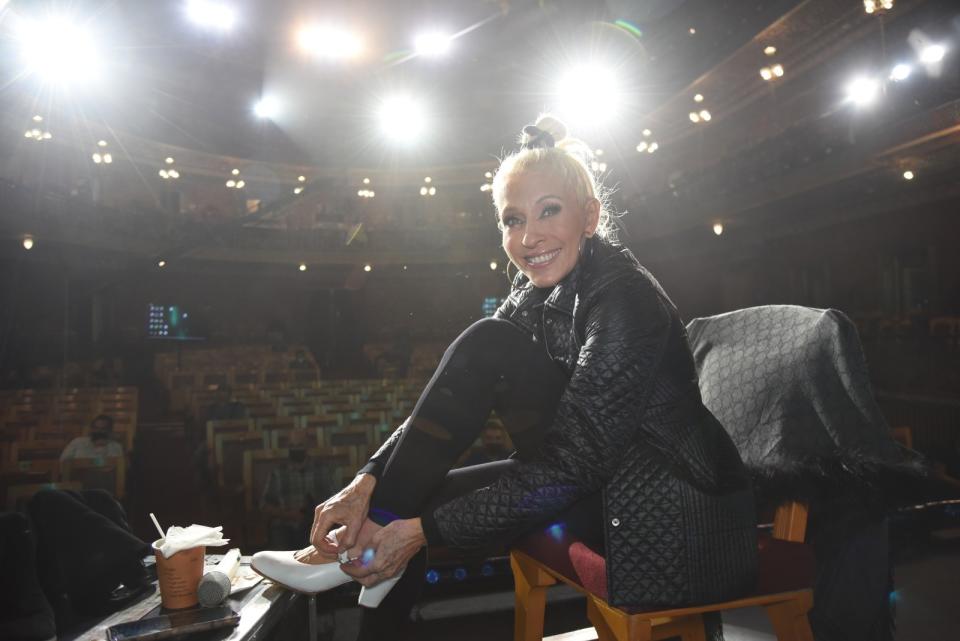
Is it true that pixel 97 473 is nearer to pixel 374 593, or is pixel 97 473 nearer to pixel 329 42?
pixel 374 593

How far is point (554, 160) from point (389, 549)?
74 cm

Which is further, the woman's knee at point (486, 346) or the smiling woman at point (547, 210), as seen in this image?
the smiling woman at point (547, 210)

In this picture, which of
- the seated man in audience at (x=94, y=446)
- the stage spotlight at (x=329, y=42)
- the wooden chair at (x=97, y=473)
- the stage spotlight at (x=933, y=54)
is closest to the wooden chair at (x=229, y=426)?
the seated man in audience at (x=94, y=446)

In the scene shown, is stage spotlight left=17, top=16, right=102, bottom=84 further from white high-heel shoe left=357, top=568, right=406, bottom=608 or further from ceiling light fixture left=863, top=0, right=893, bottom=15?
ceiling light fixture left=863, top=0, right=893, bottom=15

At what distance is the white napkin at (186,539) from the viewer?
4.02 ft

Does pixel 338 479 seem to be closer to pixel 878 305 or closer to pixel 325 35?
pixel 878 305

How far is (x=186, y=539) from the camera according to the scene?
4.10 ft

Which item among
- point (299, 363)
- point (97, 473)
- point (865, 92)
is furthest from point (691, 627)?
point (299, 363)

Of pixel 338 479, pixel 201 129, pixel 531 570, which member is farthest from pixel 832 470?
pixel 201 129

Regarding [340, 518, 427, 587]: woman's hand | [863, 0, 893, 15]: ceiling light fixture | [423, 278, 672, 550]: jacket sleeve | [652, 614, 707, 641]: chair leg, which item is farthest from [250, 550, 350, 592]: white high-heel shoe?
[863, 0, 893, 15]: ceiling light fixture

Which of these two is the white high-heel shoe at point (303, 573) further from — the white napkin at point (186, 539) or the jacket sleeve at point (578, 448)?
the jacket sleeve at point (578, 448)

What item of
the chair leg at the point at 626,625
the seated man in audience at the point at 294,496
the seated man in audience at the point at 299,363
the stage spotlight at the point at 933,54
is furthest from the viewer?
the seated man in audience at the point at 299,363

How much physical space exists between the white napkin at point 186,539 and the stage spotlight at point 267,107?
1837 centimetres

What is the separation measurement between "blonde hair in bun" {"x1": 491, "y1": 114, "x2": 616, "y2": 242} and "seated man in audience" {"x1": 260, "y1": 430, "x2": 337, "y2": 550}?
2753mm
